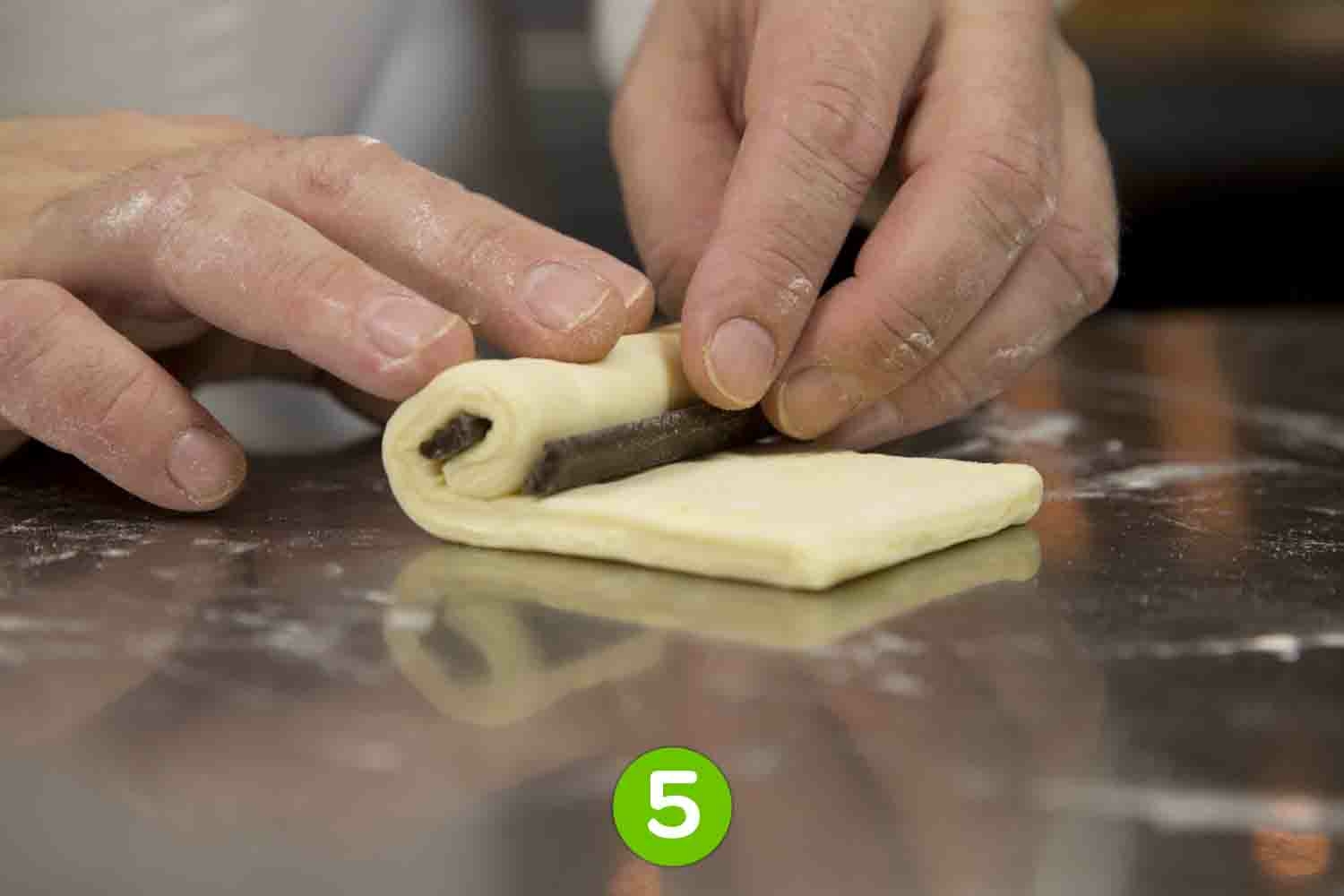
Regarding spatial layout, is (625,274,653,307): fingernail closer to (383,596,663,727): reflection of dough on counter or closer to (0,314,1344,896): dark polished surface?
(0,314,1344,896): dark polished surface

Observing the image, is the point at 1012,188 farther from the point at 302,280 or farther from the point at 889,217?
the point at 302,280

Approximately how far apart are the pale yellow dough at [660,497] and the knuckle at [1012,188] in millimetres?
275

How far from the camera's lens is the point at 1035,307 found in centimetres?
168

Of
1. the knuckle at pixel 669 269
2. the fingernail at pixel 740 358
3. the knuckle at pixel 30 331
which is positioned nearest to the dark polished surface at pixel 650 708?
the knuckle at pixel 30 331

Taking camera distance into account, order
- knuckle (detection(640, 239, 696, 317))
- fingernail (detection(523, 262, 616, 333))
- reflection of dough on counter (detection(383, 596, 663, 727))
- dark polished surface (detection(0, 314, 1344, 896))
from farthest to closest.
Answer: knuckle (detection(640, 239, 696, 317)) < fingernail (detection(523, 262, 616, 333)) < reflection of dough on counter (detection(383, 596, 663, 727)) < dark polished surface (detection(0, 314, 1344, 896))

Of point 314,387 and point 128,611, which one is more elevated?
point 128,611

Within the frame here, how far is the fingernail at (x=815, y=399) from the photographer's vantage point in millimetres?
1482

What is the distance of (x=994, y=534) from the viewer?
133 cm

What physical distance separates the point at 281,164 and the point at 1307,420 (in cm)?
129

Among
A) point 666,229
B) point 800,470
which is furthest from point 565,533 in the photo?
point 666,229

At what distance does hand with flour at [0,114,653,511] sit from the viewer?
1322 mm

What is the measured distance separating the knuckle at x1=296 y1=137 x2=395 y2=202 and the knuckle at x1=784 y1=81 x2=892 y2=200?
0.38m

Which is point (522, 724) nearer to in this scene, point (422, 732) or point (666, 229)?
point (422, 732)

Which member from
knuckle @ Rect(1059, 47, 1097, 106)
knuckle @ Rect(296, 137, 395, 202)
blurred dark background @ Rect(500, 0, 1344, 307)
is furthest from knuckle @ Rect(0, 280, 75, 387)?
blurred dark background @ Rect(500, 0, 1344, 307)
